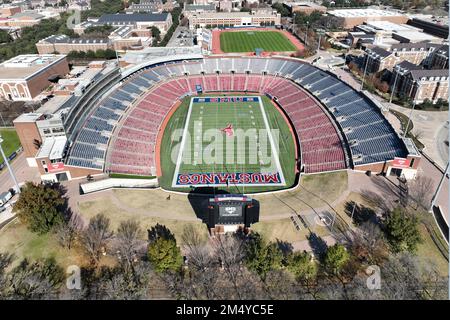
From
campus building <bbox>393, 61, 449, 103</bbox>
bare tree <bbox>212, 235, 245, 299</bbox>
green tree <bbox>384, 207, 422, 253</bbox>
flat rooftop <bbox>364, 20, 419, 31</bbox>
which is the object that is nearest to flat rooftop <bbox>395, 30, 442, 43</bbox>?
flat rooftop <bbox>364, 20, 419, 31</bbox>

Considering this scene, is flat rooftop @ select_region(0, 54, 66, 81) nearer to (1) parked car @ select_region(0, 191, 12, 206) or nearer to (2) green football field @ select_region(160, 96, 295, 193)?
(2) green football field @ select_region(160, 96, 295, 193)

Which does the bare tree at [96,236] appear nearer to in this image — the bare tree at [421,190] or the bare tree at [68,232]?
the bare tree at [68,232]

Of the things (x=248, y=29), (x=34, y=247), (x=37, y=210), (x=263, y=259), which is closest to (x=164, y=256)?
(x=263, y=259)

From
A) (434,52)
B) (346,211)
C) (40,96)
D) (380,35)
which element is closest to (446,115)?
(434,52)

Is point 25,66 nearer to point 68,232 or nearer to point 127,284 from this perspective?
point 68,232

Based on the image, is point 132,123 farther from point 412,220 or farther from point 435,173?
point 435,173

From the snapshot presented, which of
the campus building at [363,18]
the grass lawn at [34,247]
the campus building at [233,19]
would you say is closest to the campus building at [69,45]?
the campus building at [233,19]
